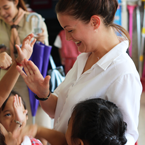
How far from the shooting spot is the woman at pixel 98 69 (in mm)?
984

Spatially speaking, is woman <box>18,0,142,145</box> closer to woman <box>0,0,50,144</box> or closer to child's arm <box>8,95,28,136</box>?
child's arm <box>8,95,28,136</box>

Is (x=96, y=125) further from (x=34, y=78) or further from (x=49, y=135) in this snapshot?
(x=34, y=78)

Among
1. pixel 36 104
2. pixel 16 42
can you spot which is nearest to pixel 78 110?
pixel 36 104

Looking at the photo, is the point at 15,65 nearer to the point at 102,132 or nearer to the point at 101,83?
the point at 101,83

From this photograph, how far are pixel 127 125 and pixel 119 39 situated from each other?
0.52 m

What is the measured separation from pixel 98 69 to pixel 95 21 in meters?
0.27

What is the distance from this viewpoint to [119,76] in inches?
39.0

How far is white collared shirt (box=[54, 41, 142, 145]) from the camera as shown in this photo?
98 centimetres

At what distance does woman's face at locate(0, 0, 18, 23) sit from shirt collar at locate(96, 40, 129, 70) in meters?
1.14

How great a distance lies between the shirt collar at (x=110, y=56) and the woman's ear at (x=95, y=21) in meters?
0.16

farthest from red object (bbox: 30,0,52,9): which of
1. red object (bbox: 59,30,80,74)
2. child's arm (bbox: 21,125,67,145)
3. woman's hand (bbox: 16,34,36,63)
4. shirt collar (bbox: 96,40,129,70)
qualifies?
child's arm (bbox: 21,125,67,145)

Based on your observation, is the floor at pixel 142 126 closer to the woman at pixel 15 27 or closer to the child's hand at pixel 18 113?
the woman at pixel 15 27

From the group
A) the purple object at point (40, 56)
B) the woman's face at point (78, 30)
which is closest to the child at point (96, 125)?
the woman's face at point (78, 30)

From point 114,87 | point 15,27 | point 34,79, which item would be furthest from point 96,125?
point 15,27
